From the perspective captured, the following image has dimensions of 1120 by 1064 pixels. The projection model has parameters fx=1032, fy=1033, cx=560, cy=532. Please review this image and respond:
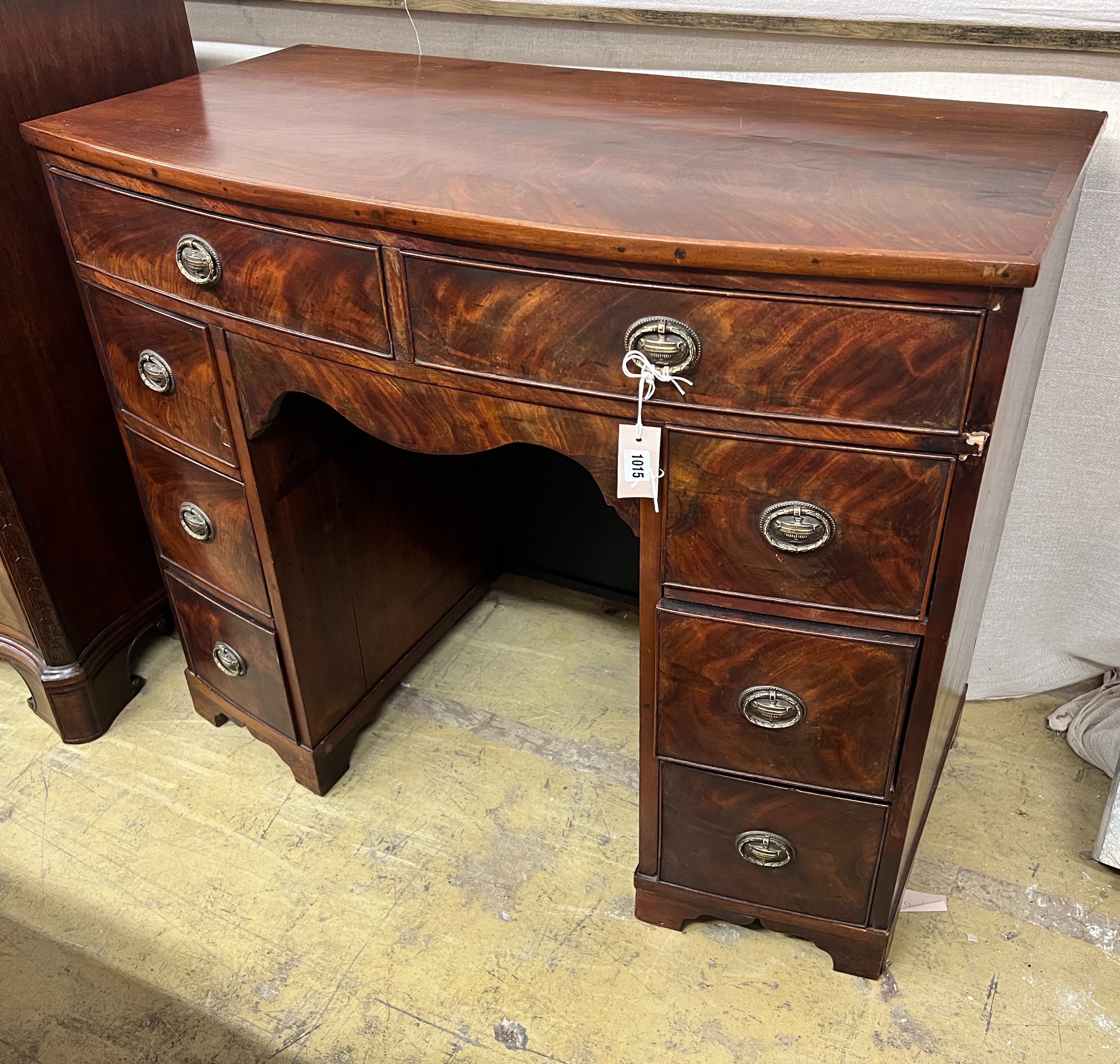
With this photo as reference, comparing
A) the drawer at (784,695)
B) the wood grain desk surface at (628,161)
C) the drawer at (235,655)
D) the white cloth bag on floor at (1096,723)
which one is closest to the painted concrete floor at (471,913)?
the white cloth bag on floor at (1096,723)

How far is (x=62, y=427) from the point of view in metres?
1.48

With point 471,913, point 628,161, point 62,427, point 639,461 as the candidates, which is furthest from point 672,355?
point 62,427

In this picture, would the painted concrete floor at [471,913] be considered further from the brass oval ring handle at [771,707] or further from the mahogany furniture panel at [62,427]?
the brass oval ring handle at [771,707]

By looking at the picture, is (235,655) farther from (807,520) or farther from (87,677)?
(807,520)

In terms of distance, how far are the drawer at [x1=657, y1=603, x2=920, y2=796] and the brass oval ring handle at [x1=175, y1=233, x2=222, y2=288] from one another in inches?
23.4

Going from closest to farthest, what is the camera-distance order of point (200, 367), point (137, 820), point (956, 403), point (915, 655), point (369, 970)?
point (956, 403) → point (915, 655) → point (200, 367) → point (369, 970) → point (137, 820)

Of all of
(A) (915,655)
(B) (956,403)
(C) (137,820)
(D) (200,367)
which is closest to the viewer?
(B) (956,403)

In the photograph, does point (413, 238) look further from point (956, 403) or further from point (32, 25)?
point (32, 25)

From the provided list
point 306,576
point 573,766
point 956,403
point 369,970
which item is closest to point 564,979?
point 369,970

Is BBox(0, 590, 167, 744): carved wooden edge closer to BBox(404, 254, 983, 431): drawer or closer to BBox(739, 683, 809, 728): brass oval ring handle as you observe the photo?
BBox(404, 254, 983, 431): drawer

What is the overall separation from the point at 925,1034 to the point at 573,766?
594 millimetres

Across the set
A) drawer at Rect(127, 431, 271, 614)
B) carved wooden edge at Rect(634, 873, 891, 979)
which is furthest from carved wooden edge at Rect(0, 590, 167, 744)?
carved wooden edge at Rect(634, 873, 891, 979)

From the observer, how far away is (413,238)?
3.09 ft

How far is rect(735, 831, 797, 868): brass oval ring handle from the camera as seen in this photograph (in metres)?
1.19
